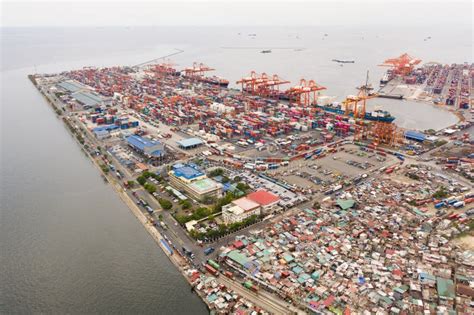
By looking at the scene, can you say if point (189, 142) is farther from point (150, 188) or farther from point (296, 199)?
point (296, 199)

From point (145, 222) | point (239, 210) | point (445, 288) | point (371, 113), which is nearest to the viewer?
point (445, 288)

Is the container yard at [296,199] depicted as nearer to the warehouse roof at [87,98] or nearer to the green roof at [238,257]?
the green roof at [238,257]

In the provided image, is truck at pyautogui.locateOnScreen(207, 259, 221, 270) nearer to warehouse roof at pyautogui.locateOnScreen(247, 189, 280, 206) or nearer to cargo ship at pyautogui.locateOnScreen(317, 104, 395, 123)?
warehouse roof at pyautogui.locateOnScreen(247, 189, 280, 206)

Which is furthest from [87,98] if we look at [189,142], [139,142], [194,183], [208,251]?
[208,251]

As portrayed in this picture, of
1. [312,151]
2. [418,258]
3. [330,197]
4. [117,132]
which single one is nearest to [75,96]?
[117,132]

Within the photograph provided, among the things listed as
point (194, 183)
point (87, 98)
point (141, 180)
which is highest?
point (87, 98)

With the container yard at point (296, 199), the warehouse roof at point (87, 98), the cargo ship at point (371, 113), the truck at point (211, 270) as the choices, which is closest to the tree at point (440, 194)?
the container yard at point (296, 199)

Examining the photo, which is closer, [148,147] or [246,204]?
[246,204]
